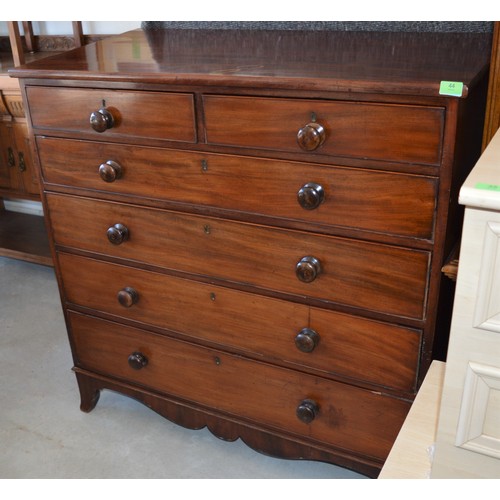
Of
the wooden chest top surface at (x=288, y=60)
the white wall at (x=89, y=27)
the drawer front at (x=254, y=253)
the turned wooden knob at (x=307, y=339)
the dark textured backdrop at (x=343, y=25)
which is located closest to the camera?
the wooden chest top surface at (x=288, y=60)

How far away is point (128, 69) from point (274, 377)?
79 centimetres

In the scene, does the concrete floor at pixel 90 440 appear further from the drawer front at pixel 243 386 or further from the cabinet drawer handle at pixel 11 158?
the cabinet drawer handle at pixel 11 158

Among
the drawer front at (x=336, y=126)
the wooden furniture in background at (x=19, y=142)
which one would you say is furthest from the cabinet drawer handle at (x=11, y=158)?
the drawer front at (x=336, y=126)

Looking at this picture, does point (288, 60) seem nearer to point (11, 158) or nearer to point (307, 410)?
point (307, 410)

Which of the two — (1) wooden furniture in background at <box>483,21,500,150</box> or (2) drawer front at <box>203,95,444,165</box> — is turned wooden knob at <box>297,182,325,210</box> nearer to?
(2) drawer front at <box>203,95,444,165</box>

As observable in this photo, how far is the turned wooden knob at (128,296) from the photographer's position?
5.38 ft

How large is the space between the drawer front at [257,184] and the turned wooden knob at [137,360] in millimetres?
466

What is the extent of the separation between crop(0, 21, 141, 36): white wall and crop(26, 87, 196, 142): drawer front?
779mm

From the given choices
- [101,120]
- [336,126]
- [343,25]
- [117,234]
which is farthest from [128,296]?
[343,25]

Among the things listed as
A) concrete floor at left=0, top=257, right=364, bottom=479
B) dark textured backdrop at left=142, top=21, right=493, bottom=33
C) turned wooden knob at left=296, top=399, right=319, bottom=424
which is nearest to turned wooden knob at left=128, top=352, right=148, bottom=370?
concrete floor at left=0, top=257, right=364, bottom=479

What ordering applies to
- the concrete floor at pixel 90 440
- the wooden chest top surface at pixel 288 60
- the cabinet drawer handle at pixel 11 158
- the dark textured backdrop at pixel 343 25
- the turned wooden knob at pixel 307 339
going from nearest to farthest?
the wooden chest top surface at pixel 288 60, the turned wooden knob at pixel 307 339, the dark textured backdrop at pixel 343 25, the concrete floor at pixel 90 440, the cabinet drawer handle at pixel 11 158

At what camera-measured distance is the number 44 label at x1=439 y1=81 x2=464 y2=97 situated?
1048mm

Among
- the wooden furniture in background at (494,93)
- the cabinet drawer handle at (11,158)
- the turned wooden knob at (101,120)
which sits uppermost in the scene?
the wooden furniture in background at (494,93)
